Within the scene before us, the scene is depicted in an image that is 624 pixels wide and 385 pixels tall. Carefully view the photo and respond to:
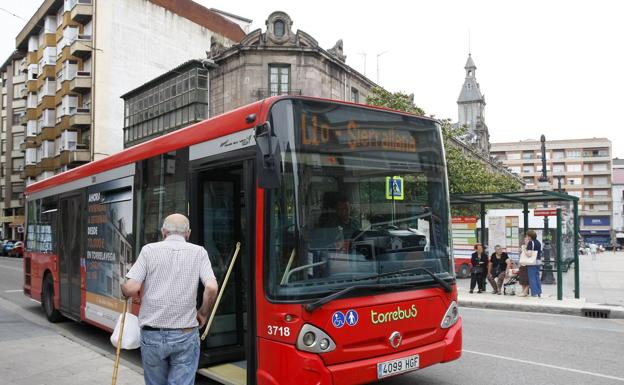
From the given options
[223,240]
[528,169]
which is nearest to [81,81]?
[223,240]

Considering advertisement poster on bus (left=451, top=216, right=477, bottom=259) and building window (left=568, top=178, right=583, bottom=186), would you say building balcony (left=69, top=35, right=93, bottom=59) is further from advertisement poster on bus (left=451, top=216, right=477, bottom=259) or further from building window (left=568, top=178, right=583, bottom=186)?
building window (left=568, top=178, right=583, bottom=186)

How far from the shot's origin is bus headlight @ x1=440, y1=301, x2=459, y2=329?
557 centimetres

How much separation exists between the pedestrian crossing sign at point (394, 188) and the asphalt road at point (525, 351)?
2.15m

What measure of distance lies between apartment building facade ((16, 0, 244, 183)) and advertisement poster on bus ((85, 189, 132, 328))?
1392 inches

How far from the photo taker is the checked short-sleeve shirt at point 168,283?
388 centimetres

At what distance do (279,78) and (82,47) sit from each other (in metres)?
18.5

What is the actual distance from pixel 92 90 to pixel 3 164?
30.6m

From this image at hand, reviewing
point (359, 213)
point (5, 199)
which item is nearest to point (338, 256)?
point (359, 213)

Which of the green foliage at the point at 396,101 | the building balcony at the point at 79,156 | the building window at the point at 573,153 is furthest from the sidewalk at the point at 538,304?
the building window at the point at 573,153

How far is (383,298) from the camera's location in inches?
197

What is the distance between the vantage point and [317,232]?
15.6 feet

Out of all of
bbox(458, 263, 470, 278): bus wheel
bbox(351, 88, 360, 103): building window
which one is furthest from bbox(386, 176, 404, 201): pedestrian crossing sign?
bbox(351, 88, 360, 103): building window

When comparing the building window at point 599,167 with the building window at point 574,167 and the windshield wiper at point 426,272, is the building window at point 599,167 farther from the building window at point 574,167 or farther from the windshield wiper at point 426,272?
the windshield wiper at point 426,272

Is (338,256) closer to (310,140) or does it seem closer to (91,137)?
(310,140)
